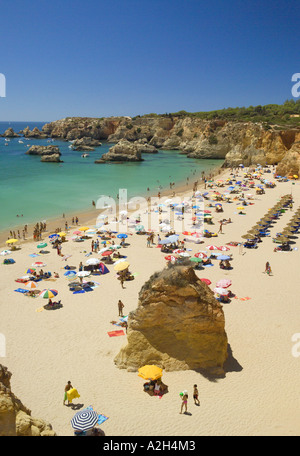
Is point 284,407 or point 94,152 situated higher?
point 94,152

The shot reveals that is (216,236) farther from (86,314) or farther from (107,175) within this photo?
(107,175)

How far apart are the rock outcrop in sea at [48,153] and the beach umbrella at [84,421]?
6884cm

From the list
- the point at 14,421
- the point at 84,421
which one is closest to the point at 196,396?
the point at 84,421

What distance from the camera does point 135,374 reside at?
384 inches

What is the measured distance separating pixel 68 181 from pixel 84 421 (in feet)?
148

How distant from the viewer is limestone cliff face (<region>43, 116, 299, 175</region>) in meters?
58.1

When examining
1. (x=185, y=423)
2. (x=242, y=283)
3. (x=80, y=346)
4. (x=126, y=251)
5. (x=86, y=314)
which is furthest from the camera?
(x=126, y=251)

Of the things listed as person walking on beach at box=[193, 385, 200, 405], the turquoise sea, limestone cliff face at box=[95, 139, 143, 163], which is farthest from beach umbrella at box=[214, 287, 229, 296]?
limestone cliff face at box=[95, 139, 143, 163]

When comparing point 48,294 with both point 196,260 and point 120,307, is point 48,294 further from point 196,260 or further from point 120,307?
point 196,260

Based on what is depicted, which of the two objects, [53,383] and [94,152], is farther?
[94,152]

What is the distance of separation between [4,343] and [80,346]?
2623mm

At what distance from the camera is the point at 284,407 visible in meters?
8.41

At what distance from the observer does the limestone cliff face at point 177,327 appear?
945 centimetres

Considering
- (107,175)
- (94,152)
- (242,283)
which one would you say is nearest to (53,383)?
(242,283)
